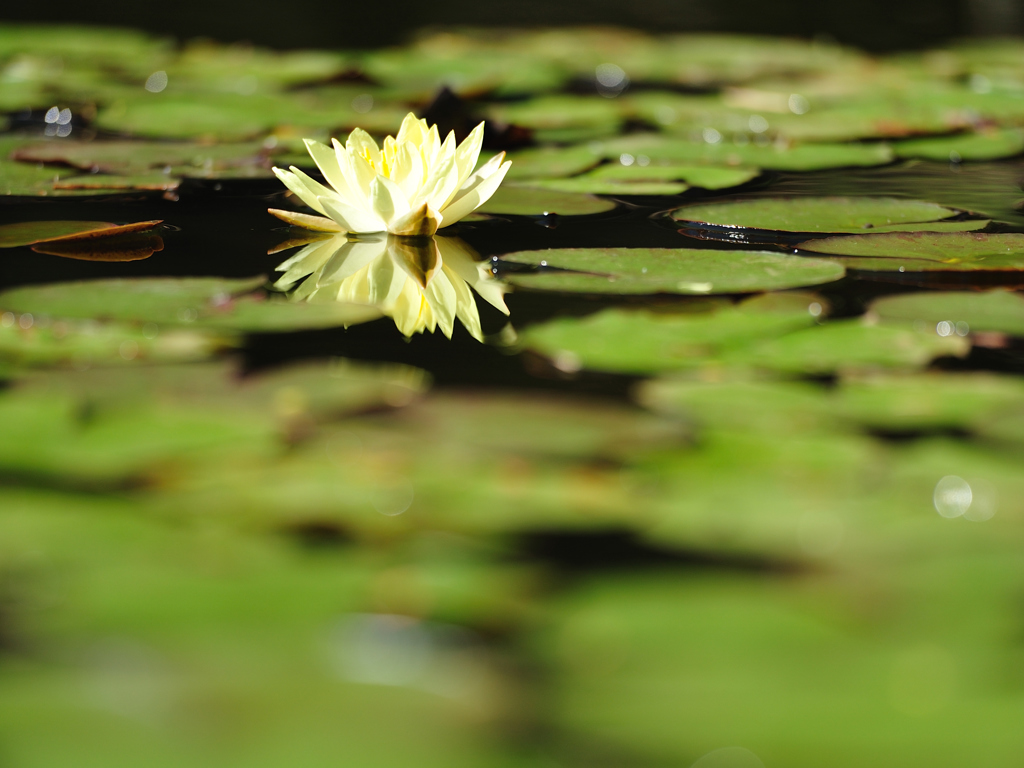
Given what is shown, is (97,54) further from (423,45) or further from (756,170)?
(756,170)

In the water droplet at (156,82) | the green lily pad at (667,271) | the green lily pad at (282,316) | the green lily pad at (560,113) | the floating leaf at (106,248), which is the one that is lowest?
the green lily pad at (282,316)

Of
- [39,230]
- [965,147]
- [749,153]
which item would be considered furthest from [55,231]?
[965,147]


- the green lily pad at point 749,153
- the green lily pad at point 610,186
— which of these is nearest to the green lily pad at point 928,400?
the green lily pad at point 610,186

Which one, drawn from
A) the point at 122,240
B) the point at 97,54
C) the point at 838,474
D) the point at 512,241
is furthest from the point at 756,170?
the point at 97,54

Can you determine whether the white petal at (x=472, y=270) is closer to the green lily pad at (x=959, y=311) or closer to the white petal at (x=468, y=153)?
the white petal at (x=468, y=153)

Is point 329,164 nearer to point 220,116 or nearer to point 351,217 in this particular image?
point 351,217

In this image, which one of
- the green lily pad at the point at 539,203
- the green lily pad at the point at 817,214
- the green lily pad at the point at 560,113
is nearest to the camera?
the green lily pad at the point at 817,214

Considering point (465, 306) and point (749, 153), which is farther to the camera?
point (749, 153)
